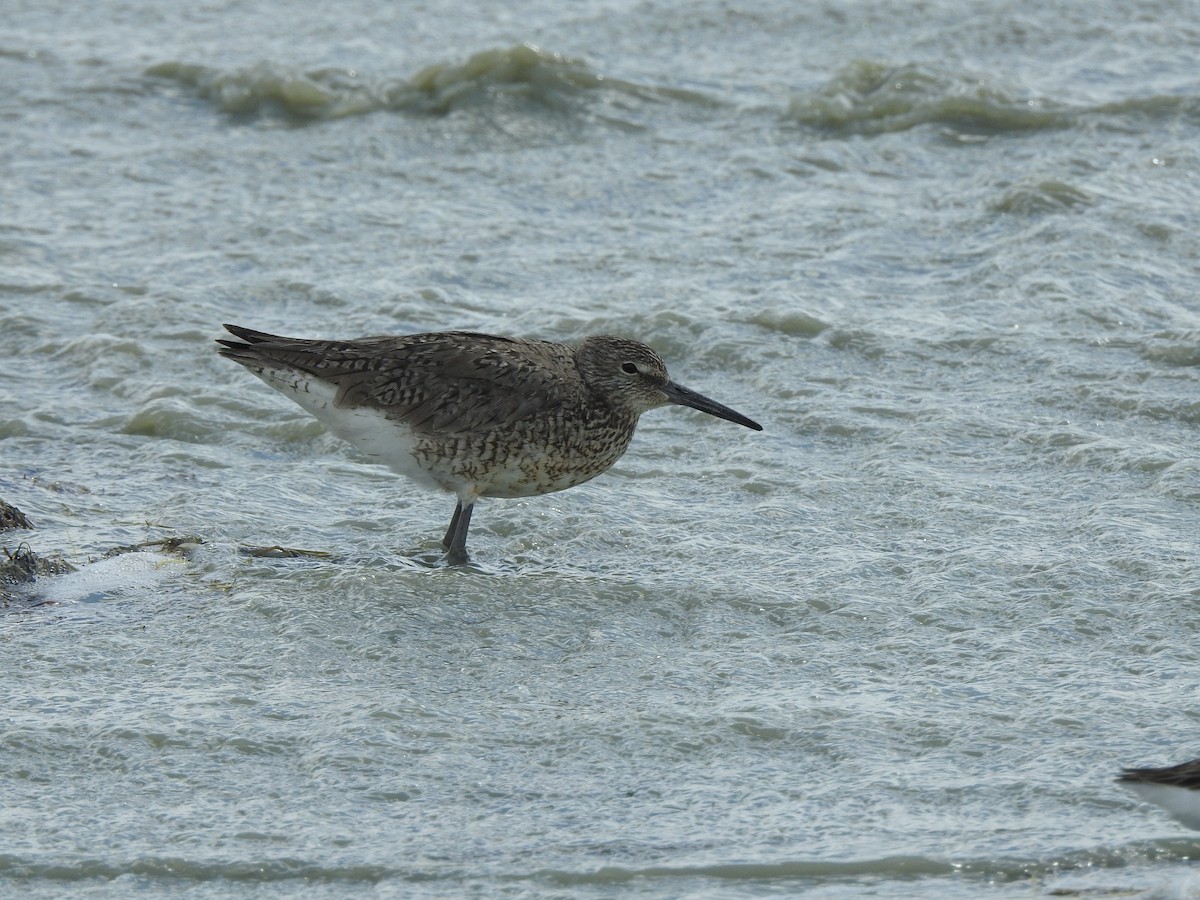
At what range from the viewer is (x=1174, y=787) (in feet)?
13.5

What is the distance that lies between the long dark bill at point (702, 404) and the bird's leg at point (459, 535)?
3.05 ft

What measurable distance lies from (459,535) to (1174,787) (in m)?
2.92

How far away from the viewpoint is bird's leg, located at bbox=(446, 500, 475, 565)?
20.5 feet

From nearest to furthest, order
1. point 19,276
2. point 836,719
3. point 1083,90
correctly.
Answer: point 836,719, point 19,276, point 1083,90

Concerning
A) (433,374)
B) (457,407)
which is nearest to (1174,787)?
(457,407)

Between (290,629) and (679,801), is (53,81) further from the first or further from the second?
(679,801)

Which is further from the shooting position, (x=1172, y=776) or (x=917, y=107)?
(x=917, y=107)

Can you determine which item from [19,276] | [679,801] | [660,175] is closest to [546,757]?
[679,801]

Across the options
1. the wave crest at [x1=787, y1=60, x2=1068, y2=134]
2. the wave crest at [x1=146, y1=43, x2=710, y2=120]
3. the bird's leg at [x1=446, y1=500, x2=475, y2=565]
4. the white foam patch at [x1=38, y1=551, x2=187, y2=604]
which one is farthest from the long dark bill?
the wave crest at [x1=146, y1=43, x2=710, y2=120]

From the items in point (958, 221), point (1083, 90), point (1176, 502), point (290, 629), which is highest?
point (1083, 90)

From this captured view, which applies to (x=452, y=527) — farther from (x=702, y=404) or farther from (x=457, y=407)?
(x=702, y=404)

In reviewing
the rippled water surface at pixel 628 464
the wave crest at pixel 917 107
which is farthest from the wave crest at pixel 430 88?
the wave crest at pixel 917 107

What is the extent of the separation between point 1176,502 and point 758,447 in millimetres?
1661

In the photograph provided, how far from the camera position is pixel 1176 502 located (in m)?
6.48
